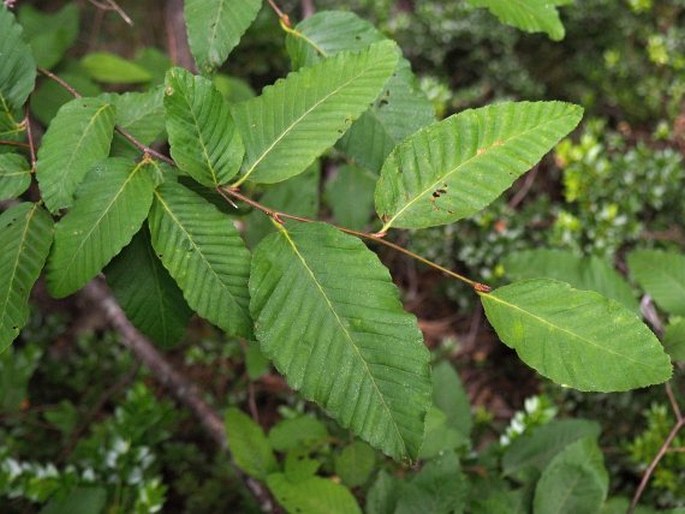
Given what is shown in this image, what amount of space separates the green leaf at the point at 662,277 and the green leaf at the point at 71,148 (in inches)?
53.3

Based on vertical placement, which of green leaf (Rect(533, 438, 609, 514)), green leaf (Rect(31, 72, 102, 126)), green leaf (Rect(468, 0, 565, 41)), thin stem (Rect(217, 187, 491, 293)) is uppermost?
green leaf (Rect(468, 0, 565, 41))

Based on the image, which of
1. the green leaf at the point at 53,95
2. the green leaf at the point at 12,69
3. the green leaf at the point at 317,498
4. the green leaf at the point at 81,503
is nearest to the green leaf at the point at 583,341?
the green leaf at the point at 317,498

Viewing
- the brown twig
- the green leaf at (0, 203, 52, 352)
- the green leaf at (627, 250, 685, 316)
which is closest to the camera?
the green leaf at (0, 203, 52, 352)

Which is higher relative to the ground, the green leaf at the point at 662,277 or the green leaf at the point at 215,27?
the green leaf at the point at 215,27

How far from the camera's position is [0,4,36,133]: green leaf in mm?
1220

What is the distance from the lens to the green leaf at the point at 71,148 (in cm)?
112

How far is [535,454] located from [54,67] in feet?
7.14

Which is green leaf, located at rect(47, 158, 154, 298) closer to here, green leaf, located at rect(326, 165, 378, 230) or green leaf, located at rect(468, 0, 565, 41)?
green leaf, located at rect(468, 0, 565, 41)

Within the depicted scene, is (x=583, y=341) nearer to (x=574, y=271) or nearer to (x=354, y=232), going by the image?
(x=354, y=232)

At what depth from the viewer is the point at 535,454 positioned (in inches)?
69.3

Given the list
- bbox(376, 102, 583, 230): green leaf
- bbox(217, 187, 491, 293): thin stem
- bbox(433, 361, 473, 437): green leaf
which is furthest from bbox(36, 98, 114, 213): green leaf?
bbox(433, 361, 473, 437): green leaf

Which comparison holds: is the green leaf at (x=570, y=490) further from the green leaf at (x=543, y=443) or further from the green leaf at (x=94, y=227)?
the green leaf at (x=94, y=227)

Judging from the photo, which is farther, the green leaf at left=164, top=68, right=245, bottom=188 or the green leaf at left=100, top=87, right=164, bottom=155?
the green leaf at left=100, top=87, right=164, bottom=155

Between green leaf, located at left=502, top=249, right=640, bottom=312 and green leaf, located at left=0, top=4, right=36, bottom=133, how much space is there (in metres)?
1.25
